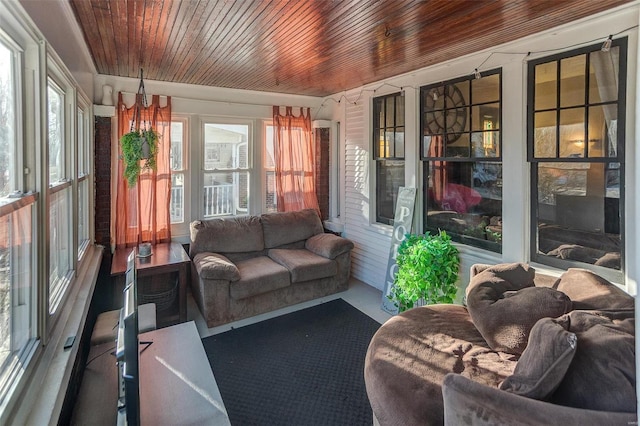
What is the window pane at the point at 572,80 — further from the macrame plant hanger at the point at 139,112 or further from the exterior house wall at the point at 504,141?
the macrame plant hanger at the point at 139,112

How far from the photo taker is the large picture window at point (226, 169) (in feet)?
14.4

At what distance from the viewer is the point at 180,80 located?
13.1 ft

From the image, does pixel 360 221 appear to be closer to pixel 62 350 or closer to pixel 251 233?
pixel 251 233

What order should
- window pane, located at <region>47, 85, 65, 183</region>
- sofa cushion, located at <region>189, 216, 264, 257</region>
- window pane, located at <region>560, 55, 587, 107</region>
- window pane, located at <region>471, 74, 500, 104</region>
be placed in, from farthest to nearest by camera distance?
sofa cushion, located at <region>189, 216, 264, 257</region>
window pane, located at <region>471, 74, 500, 104</region>
window pane, located at <region>560, 55, 587, 107</region>
window pane, located at <region>47, 85, 65, 183</region>

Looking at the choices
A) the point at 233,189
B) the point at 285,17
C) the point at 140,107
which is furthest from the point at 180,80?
the point at 285,17

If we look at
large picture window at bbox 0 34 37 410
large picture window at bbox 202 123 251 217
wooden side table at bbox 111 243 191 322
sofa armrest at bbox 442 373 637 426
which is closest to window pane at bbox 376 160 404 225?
large picture window at bbox 202 123 251 217

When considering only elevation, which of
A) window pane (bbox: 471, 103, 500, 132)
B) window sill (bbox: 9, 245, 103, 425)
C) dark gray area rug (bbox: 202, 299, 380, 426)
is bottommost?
dark gray area rug (bbox: 202, 299, 380, 426)

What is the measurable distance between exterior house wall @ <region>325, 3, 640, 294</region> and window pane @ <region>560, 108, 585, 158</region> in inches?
10.7

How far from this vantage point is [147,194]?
12.7 feet

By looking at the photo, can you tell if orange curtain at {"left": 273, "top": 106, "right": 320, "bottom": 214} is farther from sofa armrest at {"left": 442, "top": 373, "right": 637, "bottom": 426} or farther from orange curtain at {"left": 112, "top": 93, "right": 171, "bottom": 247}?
sofa armrest at {"left": 442, "top": 373, "right": 637, "bottom": 426}

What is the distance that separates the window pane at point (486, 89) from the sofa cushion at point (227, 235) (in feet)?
9.07

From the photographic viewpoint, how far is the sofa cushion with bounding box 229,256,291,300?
11.1 ft

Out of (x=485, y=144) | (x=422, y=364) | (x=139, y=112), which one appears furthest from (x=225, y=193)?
(x=422, y=364)

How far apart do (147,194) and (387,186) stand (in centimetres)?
283
